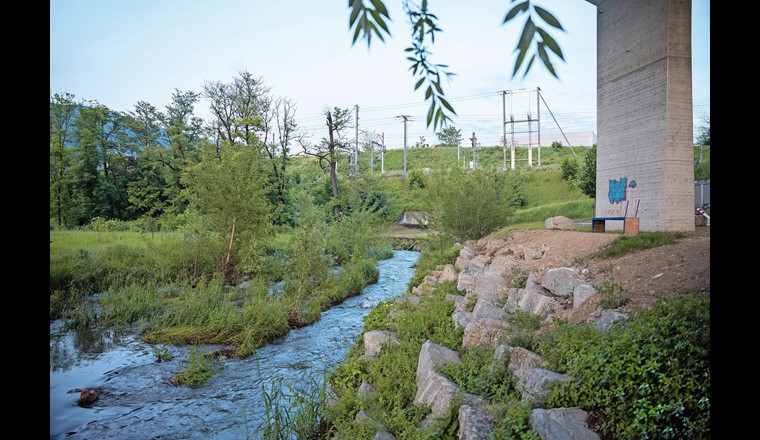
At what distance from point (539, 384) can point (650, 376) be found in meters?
0.68

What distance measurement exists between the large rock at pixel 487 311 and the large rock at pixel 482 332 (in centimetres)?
21

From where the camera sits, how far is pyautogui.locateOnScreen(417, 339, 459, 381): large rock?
3.89 metres

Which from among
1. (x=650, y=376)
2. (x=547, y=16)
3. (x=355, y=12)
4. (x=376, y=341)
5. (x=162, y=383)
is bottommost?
(x=162, y=383)

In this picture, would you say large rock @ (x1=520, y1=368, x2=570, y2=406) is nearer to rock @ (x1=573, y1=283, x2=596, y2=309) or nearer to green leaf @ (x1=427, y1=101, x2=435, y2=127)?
rock @ (x1=573, y1=283, x2=596, y2=309)

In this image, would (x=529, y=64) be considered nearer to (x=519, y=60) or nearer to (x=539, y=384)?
(x=519, y=60)

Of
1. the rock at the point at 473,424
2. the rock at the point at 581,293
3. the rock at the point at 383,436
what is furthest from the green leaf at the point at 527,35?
the rock at the point at 581,293

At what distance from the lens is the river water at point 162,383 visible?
14.5 feet

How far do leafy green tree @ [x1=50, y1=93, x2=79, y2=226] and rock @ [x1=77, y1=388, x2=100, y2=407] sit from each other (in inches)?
411

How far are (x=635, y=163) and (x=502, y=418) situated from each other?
7.96 m

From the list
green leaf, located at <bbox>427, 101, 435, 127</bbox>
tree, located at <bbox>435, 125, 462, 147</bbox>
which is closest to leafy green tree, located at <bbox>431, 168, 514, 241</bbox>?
tree, located at <bbox>435, 125, 462, 147</bbox>

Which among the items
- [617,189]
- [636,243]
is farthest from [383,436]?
[617,189]

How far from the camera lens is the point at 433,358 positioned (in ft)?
13.1
